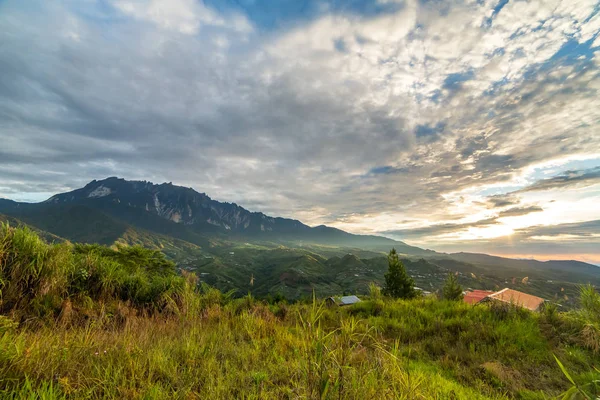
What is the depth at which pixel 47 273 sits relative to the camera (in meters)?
5.74

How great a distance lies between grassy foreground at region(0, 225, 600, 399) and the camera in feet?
9.49

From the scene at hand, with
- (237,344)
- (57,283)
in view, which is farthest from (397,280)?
(57,283)

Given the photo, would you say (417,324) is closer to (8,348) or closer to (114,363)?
(114,363)

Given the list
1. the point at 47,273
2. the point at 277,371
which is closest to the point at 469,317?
the point at 277,371

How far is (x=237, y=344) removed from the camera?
191 inches

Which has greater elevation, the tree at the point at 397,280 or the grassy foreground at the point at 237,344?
the grassy foreground at the point at 237,344

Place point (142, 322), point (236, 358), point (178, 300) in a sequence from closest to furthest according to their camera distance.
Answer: point (236, 358) → point (142, 322) → point (178, 300)

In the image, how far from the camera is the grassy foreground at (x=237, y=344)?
289cm

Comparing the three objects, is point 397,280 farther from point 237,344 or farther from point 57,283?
point 57,283

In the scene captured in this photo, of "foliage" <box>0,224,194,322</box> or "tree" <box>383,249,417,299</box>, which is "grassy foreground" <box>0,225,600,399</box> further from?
"tree" <box>383,249,417,299</box>

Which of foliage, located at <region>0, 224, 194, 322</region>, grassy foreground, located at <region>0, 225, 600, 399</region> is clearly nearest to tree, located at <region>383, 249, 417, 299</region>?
grassy foreground, located at <region>0, 225, 600, 399</region>

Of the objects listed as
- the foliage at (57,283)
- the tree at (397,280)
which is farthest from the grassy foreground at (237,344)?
the tree at (397,280)

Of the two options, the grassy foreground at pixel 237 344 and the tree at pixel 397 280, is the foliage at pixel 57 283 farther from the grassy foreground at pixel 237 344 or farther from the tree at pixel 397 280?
the tree at pixel 397 280

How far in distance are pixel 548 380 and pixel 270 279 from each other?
559 feet
